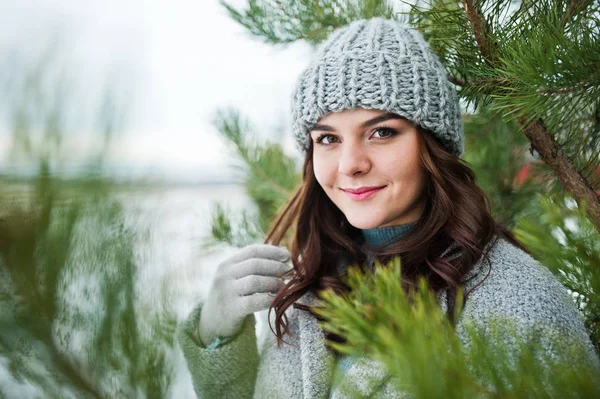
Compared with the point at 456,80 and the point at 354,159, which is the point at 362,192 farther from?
the point at 456,80

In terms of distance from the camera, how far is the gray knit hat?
0.77 meters

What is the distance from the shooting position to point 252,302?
86cm

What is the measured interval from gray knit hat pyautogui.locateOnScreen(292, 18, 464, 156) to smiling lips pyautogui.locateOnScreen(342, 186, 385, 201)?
13 centimetres

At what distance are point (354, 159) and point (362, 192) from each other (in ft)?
0.21

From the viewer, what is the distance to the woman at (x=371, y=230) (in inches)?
29.9

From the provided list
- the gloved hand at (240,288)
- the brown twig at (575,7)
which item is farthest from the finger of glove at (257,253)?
the brown twig at (575,7)

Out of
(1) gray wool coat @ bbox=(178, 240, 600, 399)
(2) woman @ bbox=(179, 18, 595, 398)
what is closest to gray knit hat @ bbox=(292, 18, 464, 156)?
(2) woman @ bbox=(179, 18, 595, 398)

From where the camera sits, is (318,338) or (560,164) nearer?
(560,164)

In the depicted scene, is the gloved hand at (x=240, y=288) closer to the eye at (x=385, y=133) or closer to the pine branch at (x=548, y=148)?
the eye at (x=385, y=133)

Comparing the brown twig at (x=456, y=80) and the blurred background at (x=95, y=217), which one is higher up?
the brown twig at (x=456, y=80)

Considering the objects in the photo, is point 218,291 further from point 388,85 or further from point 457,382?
point 457,382

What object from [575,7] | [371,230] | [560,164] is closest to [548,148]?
[560,164]

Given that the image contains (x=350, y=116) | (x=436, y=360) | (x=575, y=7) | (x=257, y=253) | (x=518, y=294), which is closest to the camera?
(x=436, y=360)

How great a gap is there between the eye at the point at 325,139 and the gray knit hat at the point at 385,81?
0.09 feet
